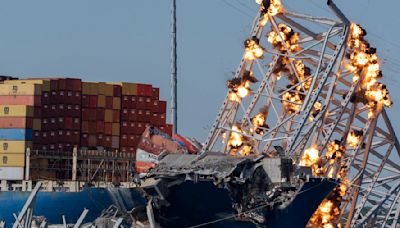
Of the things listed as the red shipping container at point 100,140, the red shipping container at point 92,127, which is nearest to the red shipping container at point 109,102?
the red shipping container at point 92,127

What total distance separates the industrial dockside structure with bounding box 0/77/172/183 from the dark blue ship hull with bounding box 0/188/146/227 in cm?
857

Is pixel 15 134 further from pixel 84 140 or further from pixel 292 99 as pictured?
pixel 292 99

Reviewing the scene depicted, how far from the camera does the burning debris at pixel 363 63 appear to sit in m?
79.1

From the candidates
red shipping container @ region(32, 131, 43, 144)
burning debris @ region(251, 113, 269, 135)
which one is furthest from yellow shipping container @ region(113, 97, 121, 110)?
burning debris @ region(251, 113, 269, 135)

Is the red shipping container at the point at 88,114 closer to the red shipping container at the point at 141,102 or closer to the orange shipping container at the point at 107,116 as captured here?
the orange shipping container at the point at 107,116

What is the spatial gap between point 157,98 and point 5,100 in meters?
15.0

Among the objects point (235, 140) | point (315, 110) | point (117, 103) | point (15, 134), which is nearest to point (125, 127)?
point (117, 103)

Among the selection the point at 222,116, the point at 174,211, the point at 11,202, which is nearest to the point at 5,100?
the point at 11,202

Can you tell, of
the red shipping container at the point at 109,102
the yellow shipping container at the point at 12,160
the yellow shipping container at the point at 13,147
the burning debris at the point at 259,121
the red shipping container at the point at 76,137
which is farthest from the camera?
the red shipping container at the point at 109,102

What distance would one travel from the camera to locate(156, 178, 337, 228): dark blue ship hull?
232 ft

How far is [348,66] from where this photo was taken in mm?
80375

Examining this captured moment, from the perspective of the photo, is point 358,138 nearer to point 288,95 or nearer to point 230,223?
point 288,95

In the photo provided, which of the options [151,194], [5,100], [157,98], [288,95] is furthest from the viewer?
[157,98]

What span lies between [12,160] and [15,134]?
7.22 feet
